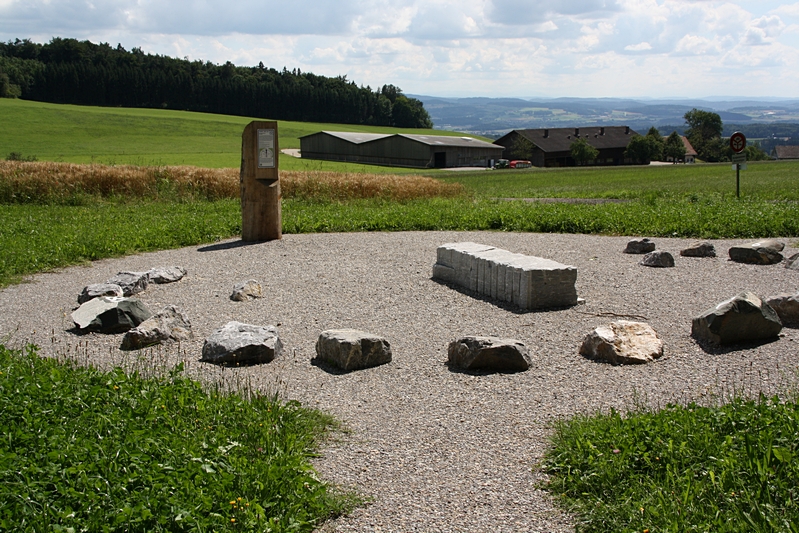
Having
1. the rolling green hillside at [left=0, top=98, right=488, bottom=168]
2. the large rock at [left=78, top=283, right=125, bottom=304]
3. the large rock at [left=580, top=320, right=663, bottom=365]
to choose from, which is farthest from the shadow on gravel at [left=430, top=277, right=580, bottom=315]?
the rolling green hillside at [left=0, top=98, right=488, bottom=168]

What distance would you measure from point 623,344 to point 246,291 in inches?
220

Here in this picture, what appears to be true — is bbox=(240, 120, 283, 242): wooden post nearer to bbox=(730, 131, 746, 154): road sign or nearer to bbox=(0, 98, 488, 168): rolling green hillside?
bbox=(730, 131, 746, 154): road sign

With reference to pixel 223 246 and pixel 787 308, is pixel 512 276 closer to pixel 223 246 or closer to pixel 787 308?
pixel 787 308

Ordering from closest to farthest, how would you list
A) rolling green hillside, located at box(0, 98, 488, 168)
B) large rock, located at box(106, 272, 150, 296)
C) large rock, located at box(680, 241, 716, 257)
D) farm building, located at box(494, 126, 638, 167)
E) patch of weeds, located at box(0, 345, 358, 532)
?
patch of weeds, located at box(0, 345, 358, 532), large rock, located at box(106, 272, 150, 296), large rock, located at box(680, 241, 716, 257), rolling green hillside, located at box(0, 98, 488, 168), farm building, located at box(494, 126, 638, 167)

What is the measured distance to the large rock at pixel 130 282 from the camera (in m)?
10.4

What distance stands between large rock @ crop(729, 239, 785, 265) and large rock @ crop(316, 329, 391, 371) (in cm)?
776

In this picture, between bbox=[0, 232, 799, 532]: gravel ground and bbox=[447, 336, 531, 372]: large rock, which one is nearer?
bbox=[0, 232, 799, 532]: gravel ground

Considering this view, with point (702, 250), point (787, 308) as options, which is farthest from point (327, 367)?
point (702, 250)

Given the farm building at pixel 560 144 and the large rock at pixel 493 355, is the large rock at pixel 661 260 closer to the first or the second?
A: the large rock at pixel 493 355

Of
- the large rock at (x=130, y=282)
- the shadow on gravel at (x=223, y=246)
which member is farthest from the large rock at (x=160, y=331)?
the shadow on gravel at (x=223, y=246)

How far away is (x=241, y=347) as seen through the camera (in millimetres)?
7359

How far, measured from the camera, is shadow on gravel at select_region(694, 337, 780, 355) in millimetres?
7350

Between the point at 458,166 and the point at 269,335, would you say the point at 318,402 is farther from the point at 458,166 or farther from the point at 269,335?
the point at 458,166

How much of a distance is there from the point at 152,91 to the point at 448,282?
370 feet
